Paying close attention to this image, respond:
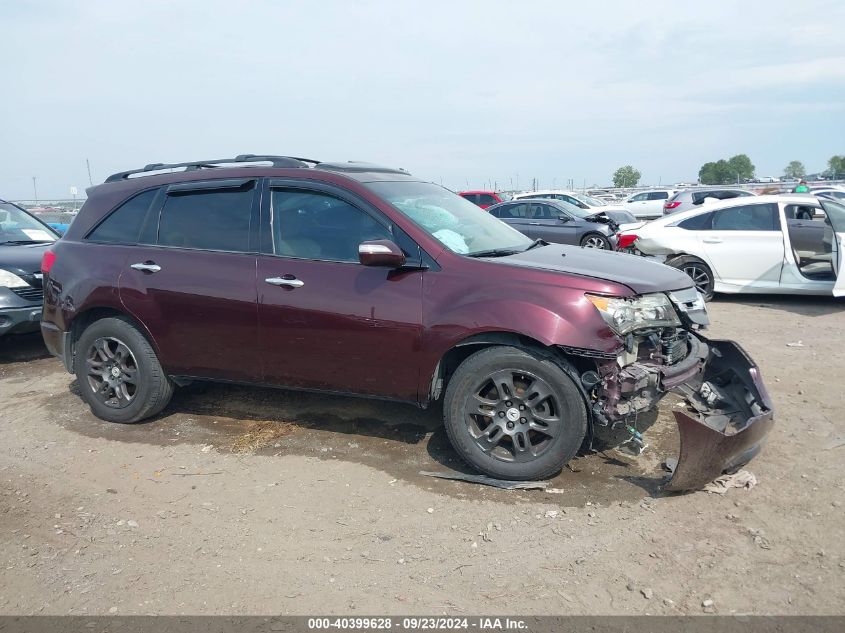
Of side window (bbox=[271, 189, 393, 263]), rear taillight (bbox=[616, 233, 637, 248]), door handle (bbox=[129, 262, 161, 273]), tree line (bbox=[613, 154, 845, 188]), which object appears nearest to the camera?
side window (bbox=[271, 189, 393, 263])

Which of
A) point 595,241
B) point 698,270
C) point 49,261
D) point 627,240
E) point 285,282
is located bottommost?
point 698,270

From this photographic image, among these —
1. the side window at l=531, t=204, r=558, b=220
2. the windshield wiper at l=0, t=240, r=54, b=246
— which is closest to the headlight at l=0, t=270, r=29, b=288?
the windshield wiper at l=0, t=240, r=54, b=246

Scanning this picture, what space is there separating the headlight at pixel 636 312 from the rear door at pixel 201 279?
7.51ft

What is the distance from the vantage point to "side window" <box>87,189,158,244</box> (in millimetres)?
4887

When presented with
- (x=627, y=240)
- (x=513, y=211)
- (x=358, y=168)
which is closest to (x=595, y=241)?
(x=513, y=211)

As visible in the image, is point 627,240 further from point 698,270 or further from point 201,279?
point 201,279

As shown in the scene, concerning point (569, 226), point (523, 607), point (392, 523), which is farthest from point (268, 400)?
point (569, 226)

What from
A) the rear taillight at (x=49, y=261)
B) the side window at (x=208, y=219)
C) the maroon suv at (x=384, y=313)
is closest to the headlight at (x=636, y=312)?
the maroon suv at (x=384, y=313)

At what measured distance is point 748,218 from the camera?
9242mm

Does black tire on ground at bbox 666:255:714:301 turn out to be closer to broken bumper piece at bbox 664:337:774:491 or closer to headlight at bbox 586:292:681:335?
broken bumper piece at bbox 664:337:774:491

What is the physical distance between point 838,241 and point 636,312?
6030 millimetres

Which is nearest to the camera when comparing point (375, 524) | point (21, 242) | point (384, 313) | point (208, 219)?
point (375, 524)

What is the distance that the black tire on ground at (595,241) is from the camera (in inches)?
593

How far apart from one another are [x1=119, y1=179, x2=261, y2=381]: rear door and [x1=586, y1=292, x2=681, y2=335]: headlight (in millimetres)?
2290
